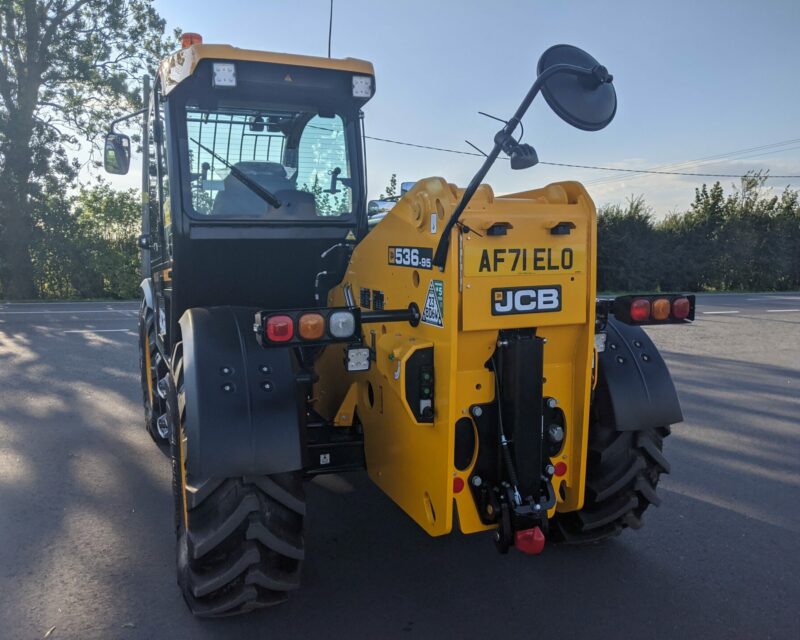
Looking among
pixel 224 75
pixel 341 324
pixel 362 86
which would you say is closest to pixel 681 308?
pixel 341 324

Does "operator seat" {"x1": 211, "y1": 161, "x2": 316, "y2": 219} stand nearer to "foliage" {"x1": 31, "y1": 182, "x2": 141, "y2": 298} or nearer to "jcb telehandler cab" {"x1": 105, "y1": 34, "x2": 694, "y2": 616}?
"jcb telehandler cab" {"x1": 105, "y1": 34, "x2": 694, "y2": 616}

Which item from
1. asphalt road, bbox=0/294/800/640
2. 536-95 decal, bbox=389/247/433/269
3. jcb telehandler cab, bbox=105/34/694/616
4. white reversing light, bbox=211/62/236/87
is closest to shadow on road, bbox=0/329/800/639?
asphalt road, bbox=0/294/800/640

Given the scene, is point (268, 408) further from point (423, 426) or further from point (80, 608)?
point (80, 608)

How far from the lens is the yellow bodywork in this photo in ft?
9.00

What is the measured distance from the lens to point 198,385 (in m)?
2.81

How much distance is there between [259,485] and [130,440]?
Answer: 10.4 ft

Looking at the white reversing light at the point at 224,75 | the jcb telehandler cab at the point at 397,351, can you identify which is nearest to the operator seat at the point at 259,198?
the jcb telehandler cab at the point at 397,351

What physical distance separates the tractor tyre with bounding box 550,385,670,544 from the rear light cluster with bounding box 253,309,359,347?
138cm

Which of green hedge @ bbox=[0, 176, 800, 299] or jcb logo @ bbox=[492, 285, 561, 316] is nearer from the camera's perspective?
jcb logo @ bbox=[492, 285, 561, 316]

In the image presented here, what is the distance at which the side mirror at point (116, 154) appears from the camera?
4.56 meters

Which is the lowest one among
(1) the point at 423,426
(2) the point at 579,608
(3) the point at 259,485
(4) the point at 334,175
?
(2) the point at 579,608

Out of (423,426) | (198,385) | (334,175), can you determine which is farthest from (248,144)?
(423,426)

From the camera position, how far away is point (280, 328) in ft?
8.64

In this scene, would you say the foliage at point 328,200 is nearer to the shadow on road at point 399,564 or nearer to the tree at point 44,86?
the shadow on road at point 399,564
